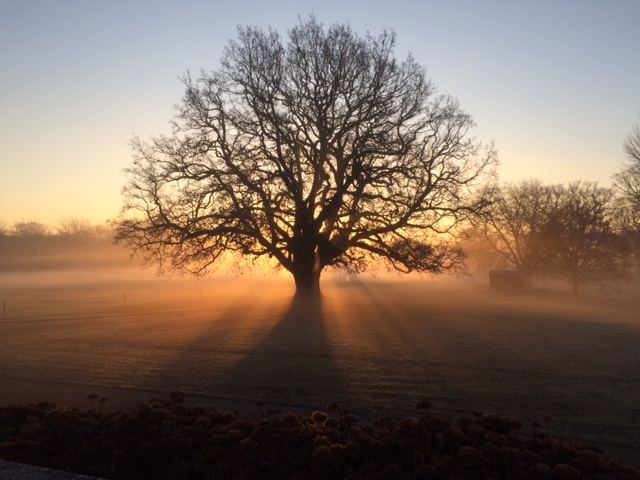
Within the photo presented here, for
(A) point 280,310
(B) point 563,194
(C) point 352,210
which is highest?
(B) point 563,194

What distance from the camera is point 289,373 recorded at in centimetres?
1407

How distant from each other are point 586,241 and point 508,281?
9.34 m

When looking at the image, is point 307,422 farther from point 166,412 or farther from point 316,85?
point 316,85

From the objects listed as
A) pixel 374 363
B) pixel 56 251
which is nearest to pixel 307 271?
pixel 374 363

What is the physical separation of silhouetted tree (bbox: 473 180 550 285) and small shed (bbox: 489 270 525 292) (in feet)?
8.29

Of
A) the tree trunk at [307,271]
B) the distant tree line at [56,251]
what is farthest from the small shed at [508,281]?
the distant tree line at [56,251]

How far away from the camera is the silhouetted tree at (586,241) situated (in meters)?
56.1

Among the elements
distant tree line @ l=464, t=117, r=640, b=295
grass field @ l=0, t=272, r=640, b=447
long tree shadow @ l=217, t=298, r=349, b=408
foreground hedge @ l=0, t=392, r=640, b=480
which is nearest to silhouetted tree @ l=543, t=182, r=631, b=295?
distant tree line @ l=464, t=117, r=640, b=295

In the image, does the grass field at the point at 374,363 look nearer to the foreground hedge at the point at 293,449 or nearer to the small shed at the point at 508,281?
the foreground hedge at the point at 293,449

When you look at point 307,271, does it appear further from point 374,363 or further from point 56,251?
point 56,251

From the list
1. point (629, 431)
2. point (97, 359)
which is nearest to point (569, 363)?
point (629, 431)

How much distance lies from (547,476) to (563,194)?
64.3 m

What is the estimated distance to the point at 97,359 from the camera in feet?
53.8

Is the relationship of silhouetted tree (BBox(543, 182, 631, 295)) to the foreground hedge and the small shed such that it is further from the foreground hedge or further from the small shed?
the foreground hedge
